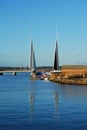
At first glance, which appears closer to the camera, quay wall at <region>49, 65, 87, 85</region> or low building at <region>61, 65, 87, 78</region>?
quay wall at <region>49, 65, 87, 85</region>

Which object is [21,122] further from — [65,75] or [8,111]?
[65,75]

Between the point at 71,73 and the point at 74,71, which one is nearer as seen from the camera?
the point at 74,71

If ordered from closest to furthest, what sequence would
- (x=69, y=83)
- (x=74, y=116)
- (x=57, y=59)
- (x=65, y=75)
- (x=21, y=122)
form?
(x=21, y=122), (x=74, y=116), (x=69, y=83), (x=65, y=75), (x=57, y=59)

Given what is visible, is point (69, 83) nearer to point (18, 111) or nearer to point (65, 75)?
point (65, 75)

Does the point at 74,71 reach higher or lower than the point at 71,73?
higher

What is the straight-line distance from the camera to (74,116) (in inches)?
1359

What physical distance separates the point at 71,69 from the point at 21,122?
318ft

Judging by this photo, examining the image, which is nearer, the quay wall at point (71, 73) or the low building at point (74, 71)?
the quay wall at point (71, 73)

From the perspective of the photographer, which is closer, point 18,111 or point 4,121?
point 4,121

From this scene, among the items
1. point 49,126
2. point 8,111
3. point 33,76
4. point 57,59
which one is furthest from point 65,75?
point 49,126

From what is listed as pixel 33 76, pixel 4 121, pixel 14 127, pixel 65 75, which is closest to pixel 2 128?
pixel 14 127

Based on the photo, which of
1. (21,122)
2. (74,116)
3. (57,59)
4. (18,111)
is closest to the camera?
(21,122)

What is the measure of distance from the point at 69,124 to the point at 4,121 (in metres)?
5.07

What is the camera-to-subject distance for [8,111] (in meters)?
38.4
